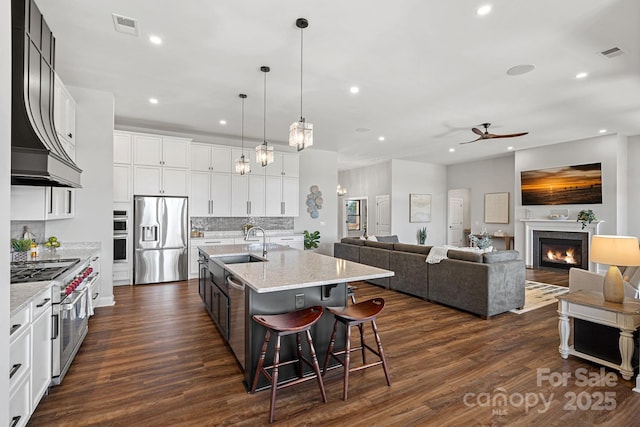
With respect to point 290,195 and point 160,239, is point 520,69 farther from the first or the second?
point 160,239

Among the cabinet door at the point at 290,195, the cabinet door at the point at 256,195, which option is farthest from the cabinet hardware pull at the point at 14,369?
the cabinet door at the point at 290,195

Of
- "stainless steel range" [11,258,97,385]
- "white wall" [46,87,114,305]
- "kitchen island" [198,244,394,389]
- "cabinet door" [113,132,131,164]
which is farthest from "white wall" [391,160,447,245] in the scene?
"stainless steel range" [11,258,97,385]

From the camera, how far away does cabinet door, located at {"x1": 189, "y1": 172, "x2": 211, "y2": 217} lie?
654 cm

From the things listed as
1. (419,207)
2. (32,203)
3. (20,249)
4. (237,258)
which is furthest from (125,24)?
(419,207)

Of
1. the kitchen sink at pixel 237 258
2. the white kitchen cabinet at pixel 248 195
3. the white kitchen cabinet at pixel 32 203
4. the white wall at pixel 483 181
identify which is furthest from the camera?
the white wall at pixel 483 181

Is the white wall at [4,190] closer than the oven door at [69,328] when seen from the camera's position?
Yes

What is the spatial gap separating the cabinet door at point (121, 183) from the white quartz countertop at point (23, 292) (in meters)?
3.82

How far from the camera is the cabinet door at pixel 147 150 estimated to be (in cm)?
578

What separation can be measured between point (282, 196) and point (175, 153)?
248cm

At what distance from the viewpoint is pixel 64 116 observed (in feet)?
12.6

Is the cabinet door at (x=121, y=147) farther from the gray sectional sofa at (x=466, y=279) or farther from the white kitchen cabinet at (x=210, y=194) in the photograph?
the gray sectional sofa at (x=466, y=279)

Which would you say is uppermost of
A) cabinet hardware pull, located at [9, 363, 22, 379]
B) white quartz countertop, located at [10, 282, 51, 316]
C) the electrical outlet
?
white quartz countertop, located at [10, 282, 51, 316]

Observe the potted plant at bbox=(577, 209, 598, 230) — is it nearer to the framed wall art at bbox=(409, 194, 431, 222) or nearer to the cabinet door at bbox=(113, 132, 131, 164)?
the framed wall art at bbox=(409, 194, 431, 222)

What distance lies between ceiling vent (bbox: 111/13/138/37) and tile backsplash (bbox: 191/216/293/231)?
13.9 ft
